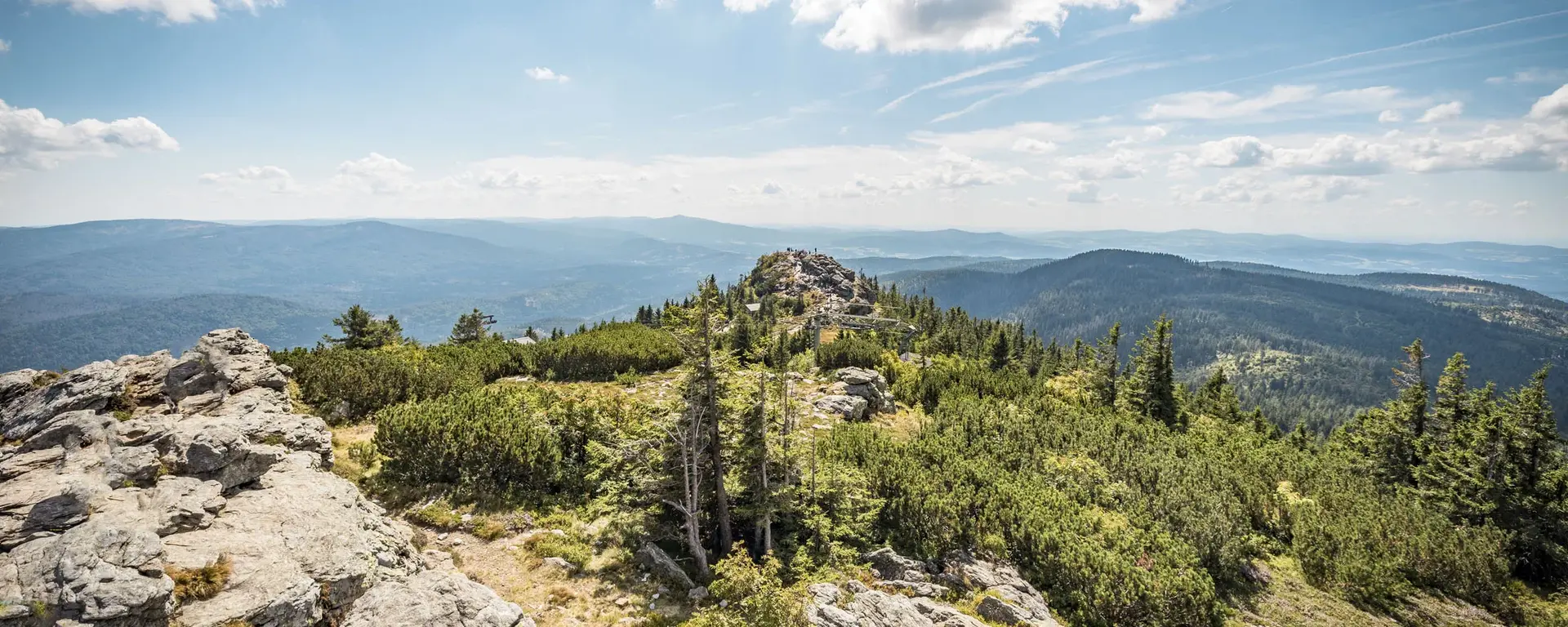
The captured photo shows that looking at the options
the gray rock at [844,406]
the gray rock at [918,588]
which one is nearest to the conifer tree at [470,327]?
the gray rock at [844,406]

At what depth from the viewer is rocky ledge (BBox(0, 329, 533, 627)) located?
9281 millimetres

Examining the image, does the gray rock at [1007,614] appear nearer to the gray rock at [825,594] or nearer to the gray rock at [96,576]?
the gray rock at [825,594]

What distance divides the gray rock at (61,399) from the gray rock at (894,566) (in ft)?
72.3

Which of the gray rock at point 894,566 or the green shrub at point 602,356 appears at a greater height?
the green shrub at point 602,356

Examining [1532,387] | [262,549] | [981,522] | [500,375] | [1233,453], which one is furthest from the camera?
[500,375]

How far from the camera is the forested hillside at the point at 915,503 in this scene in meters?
16.1

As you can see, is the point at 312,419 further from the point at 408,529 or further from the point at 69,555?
the point at 69,555

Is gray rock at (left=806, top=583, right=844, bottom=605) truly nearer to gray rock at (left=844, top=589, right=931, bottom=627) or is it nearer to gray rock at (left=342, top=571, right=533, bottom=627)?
gray rock at (left=844, top=589, right=931, bottom=627)

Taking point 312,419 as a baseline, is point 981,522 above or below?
below

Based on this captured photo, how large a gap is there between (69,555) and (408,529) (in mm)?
7324

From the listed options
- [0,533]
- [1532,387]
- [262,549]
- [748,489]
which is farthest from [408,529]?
[1532,387]

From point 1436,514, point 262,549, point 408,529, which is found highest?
point 262,549

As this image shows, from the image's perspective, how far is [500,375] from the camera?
34500 millimetres

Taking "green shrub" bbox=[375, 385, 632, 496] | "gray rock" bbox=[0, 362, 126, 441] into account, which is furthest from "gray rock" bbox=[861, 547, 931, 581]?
"gray rock" bbox=[0, 362, 126, 441]
